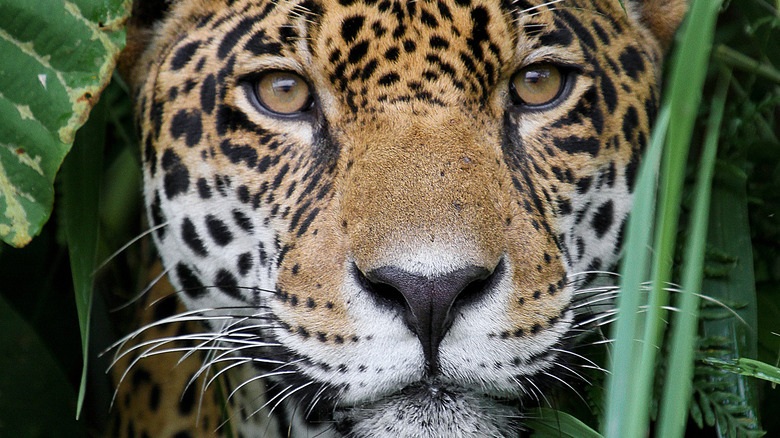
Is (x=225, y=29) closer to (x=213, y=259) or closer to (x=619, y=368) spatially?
(x=213, y=259)

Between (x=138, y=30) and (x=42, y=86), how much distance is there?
531mm

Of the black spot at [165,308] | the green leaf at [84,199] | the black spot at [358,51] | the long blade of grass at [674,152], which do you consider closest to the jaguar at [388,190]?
the black spot at [358,51]

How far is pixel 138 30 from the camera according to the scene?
2.59 m

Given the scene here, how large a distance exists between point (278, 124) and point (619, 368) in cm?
120

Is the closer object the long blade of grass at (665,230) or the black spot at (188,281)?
the long blade of grass at (665,230)

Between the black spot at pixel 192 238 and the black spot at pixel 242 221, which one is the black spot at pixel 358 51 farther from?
the black spot at pixel 192 238

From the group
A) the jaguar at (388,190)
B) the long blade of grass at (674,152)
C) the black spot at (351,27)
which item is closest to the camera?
the long blade of grass at (674,152)

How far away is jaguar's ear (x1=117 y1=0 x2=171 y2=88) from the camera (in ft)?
8.43

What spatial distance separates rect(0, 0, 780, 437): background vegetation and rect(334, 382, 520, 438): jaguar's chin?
280mm

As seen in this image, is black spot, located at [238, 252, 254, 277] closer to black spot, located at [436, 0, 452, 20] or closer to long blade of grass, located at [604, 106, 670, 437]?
black spot, located at [436, 0, 452, 20]

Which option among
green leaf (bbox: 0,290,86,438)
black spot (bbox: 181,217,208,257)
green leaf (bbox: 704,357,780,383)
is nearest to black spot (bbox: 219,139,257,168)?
black spot (bbox: 181,217,208,257)

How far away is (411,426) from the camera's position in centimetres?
188

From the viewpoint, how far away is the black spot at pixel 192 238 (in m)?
2.32

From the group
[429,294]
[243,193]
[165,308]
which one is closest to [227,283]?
[243,193]
